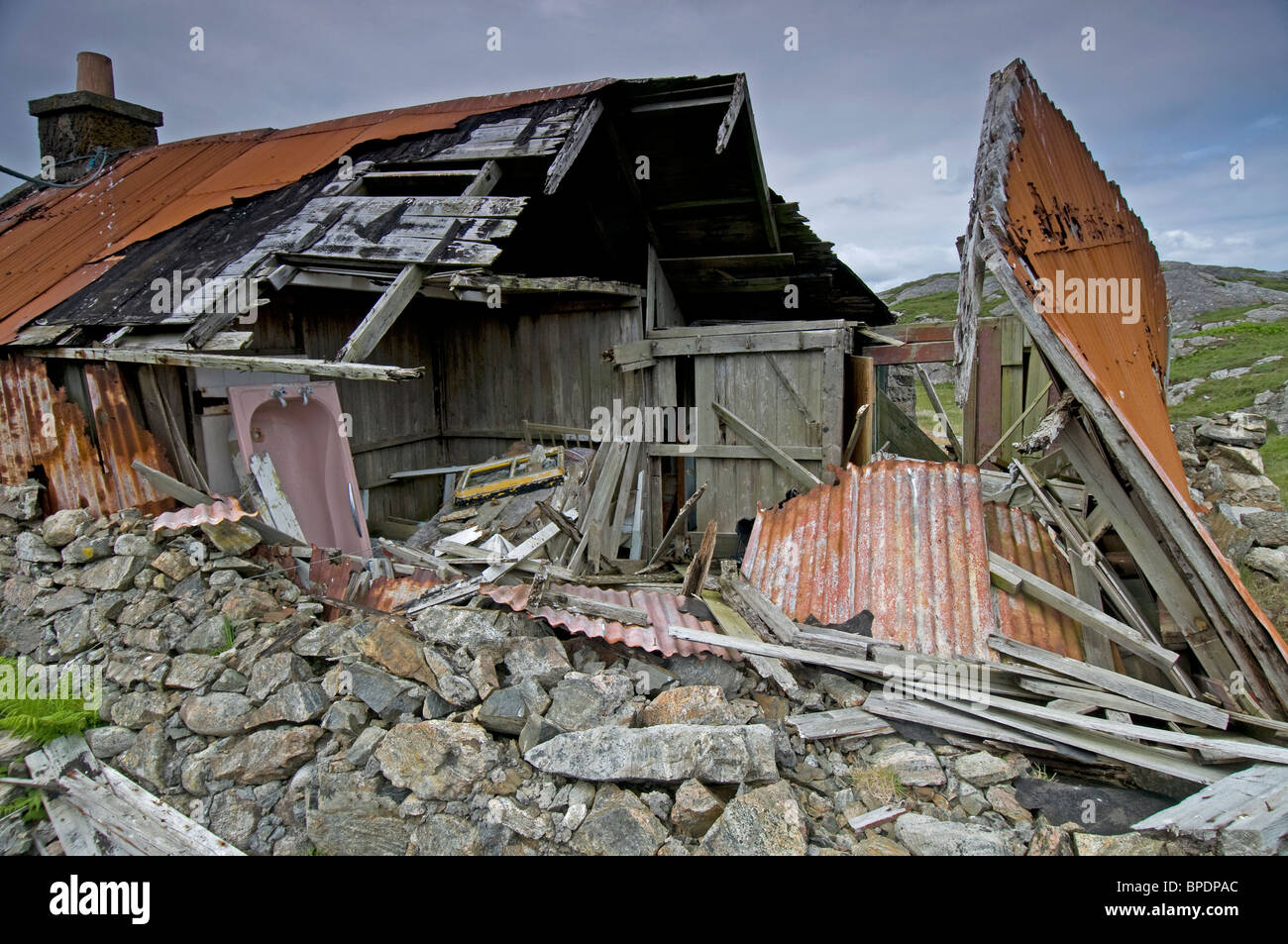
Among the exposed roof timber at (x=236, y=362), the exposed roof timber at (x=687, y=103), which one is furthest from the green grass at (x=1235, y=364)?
the exposed roof timber at (x=236, y=362)

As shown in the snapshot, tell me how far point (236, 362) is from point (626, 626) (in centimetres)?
353

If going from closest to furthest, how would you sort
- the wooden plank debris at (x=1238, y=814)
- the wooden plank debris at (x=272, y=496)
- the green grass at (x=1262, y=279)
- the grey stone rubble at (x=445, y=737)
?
1. the wooden plank debris at (x=1238, y=814)
2. the grey stone rubble at (x=445, y=737)
3. the wooden plank debris at (x=272, y=496)
4. the green grass at (x=1262, y=279)

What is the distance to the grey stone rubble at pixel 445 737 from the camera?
3797 millimetres

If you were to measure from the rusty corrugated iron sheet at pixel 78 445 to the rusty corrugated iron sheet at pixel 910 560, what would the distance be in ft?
17.4

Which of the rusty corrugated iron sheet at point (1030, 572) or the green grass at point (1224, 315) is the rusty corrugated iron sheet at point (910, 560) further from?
the green grass at point (1224, 315)

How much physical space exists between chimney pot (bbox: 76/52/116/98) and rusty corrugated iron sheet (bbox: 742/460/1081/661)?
12.4m

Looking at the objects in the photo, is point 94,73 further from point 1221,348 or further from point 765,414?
point 1221,348

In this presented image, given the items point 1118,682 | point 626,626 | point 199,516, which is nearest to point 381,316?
point 199,516

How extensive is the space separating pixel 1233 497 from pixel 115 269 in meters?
13.7

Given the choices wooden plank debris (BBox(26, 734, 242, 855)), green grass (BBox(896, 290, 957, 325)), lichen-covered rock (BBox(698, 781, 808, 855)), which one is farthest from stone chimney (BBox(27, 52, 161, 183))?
green grass (BBox(896, 290, 957, 325))

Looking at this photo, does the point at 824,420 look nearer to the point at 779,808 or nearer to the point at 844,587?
the point at 844,587

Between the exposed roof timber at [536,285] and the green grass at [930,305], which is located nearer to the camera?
the exposed roof timber at [536,285]

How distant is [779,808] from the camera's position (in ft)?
12.3

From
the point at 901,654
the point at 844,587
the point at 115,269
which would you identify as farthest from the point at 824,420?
the point at 115,269
